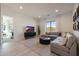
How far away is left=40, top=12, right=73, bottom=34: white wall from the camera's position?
3520 mm

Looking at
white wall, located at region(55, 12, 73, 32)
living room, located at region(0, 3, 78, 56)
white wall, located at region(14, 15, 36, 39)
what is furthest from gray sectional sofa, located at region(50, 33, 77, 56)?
white wall, located at region(14, 15, 36, 39)

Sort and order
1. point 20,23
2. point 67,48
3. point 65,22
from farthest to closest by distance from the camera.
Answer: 1. point 20,23
2. point 65,22
3. point 67,48

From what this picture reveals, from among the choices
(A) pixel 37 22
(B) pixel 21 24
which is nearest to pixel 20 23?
(B) pixel 21 24

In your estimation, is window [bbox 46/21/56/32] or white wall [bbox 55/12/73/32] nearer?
white wall [bbox 55/12/73/32]

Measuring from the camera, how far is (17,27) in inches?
150

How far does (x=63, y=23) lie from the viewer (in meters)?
3.75

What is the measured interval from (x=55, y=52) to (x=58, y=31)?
0.87 m

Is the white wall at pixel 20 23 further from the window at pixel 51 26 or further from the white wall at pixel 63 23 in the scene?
the window at pixel 51 26

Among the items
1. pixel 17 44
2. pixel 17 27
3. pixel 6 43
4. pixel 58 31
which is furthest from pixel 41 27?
Result: pixel 6 43

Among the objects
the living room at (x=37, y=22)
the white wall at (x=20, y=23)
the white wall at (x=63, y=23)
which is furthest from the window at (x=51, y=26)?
the white wall at (x=20, y=23)

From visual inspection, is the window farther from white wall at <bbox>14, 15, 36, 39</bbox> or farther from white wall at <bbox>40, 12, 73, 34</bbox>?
white wall at <bbox>14, 15, 36, 39</bbox>

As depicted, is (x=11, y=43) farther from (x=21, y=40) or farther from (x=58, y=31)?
(x=58, y=31)

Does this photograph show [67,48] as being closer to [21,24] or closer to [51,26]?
[51,26]

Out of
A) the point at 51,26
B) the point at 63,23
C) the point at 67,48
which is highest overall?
the point at 63,23
